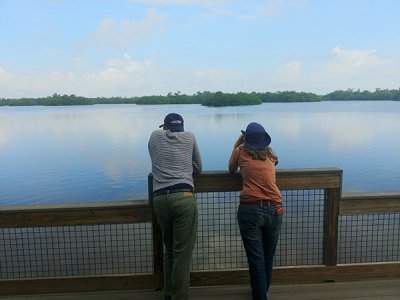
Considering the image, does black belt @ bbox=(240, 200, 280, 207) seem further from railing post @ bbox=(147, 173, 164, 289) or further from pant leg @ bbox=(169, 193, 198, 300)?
railing post @ bbox=(147, 173, 164, 289)

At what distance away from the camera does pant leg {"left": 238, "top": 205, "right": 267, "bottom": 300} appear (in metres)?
2.96

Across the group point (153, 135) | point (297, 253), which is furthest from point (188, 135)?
point (297, 253)

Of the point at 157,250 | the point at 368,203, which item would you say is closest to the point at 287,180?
the point at 368,203

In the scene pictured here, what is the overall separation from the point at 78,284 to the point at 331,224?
2.05 m

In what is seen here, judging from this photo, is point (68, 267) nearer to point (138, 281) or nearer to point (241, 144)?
point (138, 281)

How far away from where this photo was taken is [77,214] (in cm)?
331

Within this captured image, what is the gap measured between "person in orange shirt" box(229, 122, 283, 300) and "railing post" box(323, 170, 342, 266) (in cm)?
62

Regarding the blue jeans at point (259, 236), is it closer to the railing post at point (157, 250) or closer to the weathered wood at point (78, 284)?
the railing post at point (157, 250)

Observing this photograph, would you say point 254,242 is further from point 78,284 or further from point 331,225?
point 78,284

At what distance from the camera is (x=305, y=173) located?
11.1 ft

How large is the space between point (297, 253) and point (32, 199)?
1101 centimetres

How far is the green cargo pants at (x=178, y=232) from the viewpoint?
289 centimetres

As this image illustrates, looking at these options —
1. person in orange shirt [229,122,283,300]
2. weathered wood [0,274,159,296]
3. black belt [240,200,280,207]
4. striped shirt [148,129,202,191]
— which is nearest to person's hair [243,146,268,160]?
person in orange shirt [229,122,283,300]

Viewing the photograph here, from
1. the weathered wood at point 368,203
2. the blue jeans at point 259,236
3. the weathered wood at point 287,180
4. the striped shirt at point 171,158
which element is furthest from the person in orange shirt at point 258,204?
the weathered wood at point 368,203
